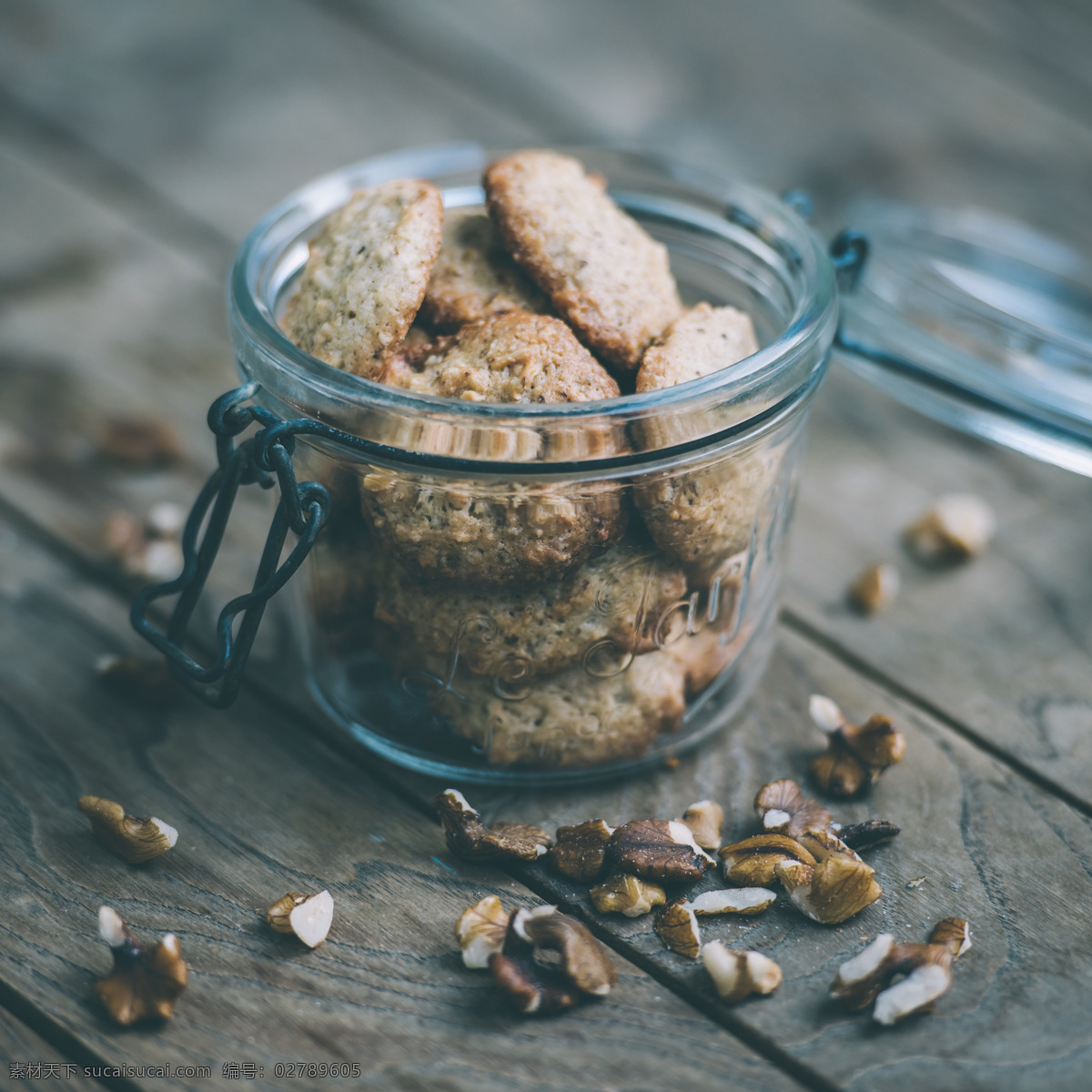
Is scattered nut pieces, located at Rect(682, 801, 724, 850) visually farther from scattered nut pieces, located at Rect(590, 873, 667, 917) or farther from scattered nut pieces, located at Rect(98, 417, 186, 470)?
scattered nut pieces, located at Rect(98, 417, 186, 470)

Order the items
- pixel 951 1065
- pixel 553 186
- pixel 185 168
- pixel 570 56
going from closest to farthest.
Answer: pixel 951 1065, pixel 553 186, pixel 185 168, pixel 570 56

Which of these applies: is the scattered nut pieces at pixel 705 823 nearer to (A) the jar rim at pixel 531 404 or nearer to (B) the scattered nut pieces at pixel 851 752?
(B) the scattered nut pieces at pixel 851 752

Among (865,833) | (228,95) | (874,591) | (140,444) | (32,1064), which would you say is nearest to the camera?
(32,1064)

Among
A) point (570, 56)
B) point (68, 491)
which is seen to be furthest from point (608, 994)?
point (570, 56)

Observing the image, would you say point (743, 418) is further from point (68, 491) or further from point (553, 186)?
point (68, 491)

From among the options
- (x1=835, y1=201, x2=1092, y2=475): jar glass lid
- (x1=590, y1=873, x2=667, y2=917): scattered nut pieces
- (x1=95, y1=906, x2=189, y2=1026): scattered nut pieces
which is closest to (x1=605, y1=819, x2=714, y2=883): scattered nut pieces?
(x1=590, y1=873, x2=667, y2=917): scattered nut pieces

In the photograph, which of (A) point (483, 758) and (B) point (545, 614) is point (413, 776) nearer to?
(A) point (483, 758)

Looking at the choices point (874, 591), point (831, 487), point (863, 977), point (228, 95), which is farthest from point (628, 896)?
point (228, 95)
